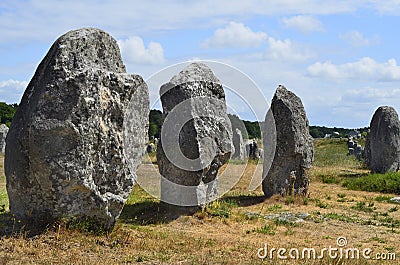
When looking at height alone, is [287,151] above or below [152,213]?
above

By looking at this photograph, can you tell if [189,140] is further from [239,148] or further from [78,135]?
[239,148]

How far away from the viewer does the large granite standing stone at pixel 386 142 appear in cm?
2259

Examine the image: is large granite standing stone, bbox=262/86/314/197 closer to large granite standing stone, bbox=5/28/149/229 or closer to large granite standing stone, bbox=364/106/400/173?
large granite standing stone, bbox=5/28/149/229

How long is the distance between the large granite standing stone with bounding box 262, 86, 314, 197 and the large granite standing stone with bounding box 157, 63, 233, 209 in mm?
3509

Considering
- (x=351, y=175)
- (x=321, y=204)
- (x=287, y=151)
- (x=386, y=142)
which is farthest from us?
(x=351, y=175)

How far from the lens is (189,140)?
12.4 m

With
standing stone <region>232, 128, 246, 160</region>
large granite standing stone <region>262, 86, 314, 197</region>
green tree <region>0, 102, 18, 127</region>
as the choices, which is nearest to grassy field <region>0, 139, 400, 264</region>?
large granite standing stone <region>262, 86, 314, 197</region>

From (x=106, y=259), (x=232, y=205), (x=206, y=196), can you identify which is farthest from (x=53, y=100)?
(x=232, y=205)

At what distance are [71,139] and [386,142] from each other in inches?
661

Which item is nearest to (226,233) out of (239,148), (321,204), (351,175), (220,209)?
(220,209)

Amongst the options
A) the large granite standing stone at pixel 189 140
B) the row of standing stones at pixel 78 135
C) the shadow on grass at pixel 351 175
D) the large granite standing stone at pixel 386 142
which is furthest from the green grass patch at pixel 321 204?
the large granite standing stone at pixel 386 142

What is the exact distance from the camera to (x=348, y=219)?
1330 centimetres

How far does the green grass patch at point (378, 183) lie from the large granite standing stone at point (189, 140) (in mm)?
7853

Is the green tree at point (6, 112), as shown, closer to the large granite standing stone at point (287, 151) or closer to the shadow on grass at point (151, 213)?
the large granite standing stone at point (287, 151)
